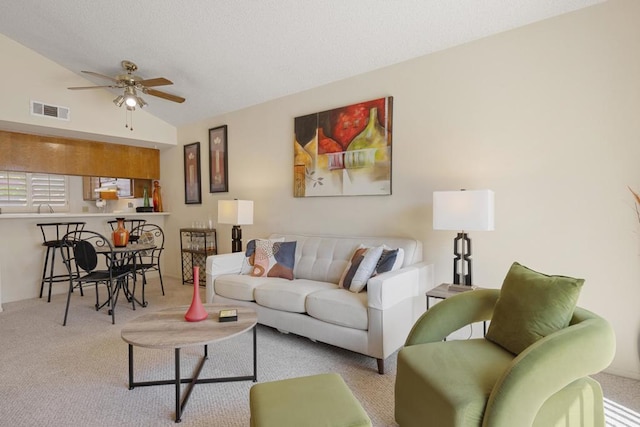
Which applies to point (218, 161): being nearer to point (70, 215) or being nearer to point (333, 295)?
point (70, 215)

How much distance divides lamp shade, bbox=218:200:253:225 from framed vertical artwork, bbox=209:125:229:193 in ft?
2.30

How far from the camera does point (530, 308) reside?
1565 mm

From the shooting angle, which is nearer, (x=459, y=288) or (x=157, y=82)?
(x=459, y=288)

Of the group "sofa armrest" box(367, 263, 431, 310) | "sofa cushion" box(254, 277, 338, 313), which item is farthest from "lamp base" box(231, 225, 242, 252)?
"sofa armrest" box(367, 263, 431, 310)

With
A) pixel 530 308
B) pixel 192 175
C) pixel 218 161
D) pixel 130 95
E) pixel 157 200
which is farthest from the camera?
pixel 157 200

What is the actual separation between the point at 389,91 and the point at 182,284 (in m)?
4.09

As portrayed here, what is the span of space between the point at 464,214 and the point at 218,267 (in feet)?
8.01

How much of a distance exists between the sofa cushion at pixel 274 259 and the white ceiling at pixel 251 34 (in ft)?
Answer: 6.09

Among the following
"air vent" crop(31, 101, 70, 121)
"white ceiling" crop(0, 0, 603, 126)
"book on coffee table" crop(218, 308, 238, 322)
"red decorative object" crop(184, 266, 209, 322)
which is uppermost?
"white ceiling" crop(0, 0, 603, 126)

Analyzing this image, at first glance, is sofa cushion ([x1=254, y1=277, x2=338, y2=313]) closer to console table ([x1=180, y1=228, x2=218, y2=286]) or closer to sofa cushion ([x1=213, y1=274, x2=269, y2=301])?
sofa cushion ([x1=213, y1=274, x2=269, y2=301])

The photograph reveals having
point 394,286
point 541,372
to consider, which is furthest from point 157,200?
point 541,372

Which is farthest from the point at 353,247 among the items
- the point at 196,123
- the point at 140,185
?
the point at 140,185

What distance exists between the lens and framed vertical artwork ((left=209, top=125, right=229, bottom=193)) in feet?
15.8

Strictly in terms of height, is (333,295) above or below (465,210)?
below
